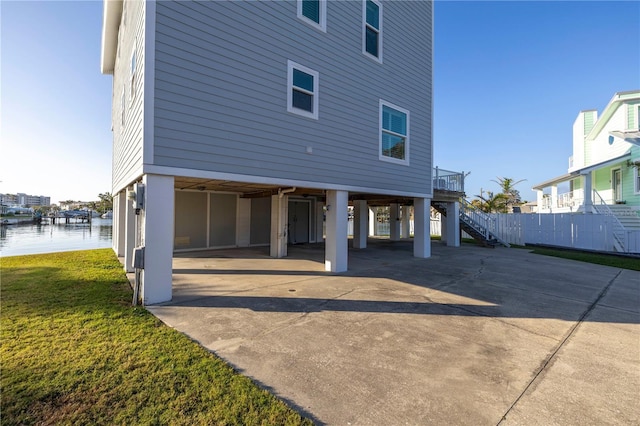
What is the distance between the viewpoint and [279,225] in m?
10.4

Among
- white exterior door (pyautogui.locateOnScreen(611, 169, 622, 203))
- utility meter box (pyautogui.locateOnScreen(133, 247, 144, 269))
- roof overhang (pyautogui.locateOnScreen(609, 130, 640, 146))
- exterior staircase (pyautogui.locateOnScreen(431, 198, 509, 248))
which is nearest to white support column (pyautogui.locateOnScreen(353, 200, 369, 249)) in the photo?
exterior staircase (pyautogui.locateOnScreen(431, 198, 509, 248))

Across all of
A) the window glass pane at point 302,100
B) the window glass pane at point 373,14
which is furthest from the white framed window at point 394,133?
the window glass pane at point 302,100

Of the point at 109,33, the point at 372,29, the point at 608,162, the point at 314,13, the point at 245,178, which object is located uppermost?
the point at 109,33

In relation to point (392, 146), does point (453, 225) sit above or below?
below

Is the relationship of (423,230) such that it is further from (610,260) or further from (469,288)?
(610,260)

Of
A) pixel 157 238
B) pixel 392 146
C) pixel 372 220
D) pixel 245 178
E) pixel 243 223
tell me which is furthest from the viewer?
pixel 372 220

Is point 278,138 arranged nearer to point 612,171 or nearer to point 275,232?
point 275,232

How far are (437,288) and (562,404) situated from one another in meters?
3.90

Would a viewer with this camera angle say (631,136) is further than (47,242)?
No

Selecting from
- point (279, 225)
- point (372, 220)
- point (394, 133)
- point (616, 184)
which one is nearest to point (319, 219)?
point (279, 225)

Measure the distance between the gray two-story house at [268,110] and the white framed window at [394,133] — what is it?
0.06 meters

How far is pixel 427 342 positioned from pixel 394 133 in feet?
23.7

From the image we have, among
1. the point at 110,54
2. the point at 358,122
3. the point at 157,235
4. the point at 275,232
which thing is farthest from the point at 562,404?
the point at 110,54

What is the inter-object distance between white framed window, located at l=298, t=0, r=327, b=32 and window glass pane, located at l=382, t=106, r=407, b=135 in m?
2.99
